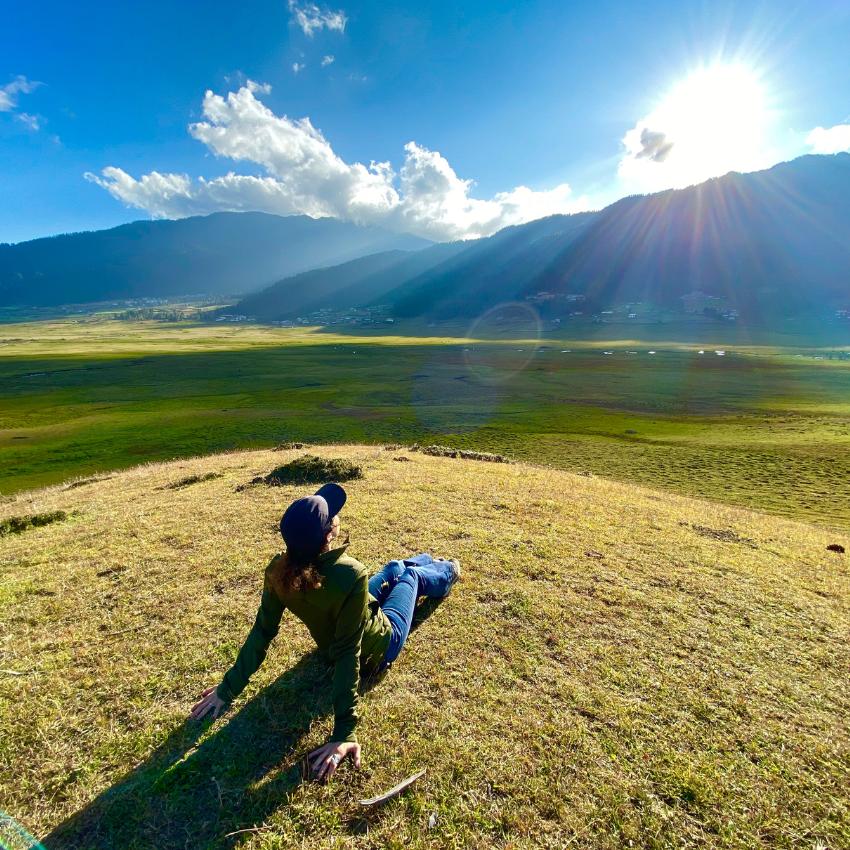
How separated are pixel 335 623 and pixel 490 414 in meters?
46.3

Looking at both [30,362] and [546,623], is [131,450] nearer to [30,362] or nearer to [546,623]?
[546,623]

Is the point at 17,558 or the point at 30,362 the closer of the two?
the point at 17,558

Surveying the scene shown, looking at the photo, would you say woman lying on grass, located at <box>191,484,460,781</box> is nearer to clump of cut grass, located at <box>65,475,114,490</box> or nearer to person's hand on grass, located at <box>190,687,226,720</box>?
person's hand on grass, located at <box>190,687,226,720</box>

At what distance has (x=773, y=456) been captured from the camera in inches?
1256

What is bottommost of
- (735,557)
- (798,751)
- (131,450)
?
(131,450)

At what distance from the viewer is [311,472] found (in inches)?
696

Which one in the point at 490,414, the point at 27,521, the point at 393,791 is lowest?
the point at 490,414

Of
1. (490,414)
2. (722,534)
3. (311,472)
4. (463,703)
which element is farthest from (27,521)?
(490,414)

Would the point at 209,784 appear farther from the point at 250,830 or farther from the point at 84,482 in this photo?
the point at 84,482

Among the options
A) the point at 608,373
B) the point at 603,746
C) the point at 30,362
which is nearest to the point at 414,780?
the point at 603,746

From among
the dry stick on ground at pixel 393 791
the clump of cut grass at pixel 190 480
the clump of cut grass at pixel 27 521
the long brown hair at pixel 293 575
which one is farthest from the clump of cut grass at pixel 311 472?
the dry stick on ground at pixel 393 791

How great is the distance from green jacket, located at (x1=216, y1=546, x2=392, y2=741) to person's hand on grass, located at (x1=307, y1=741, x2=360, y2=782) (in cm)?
8

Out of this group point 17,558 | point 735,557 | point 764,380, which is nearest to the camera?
point 17,558

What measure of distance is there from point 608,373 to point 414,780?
8912 centimetres
